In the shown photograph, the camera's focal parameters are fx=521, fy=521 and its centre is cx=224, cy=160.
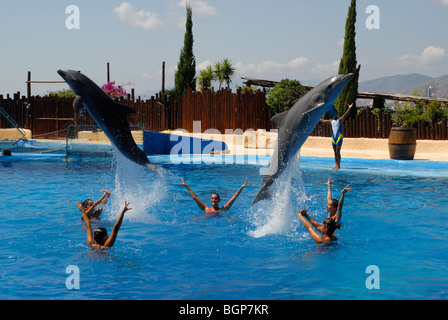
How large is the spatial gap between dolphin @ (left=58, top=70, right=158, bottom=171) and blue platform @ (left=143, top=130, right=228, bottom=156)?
38.3 feet

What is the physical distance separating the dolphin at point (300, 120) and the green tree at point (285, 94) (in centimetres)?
2172

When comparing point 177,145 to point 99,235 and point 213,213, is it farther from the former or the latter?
point 99,235

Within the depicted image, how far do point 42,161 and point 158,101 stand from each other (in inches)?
436

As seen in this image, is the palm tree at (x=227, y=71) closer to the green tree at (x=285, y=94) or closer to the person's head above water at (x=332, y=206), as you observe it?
the green tree at (x=285, y=94)

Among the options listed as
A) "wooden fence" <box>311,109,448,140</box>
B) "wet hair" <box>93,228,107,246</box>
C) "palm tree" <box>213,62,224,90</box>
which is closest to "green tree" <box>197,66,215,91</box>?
"palm tree" <box>213,62,224,90</box>

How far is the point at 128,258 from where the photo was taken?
22.0ft

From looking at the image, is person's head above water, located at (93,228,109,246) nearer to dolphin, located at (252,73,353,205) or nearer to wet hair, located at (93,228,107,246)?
wet hair, located at (93,228,107,246)

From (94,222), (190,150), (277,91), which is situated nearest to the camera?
(94,222)

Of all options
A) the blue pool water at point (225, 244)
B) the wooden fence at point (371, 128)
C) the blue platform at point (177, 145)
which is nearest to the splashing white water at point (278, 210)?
the blue pool water at point (225, 244)

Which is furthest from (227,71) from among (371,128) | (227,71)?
(371,128)

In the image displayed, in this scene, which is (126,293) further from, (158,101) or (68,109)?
(68,109)

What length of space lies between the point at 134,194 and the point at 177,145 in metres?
9.15
